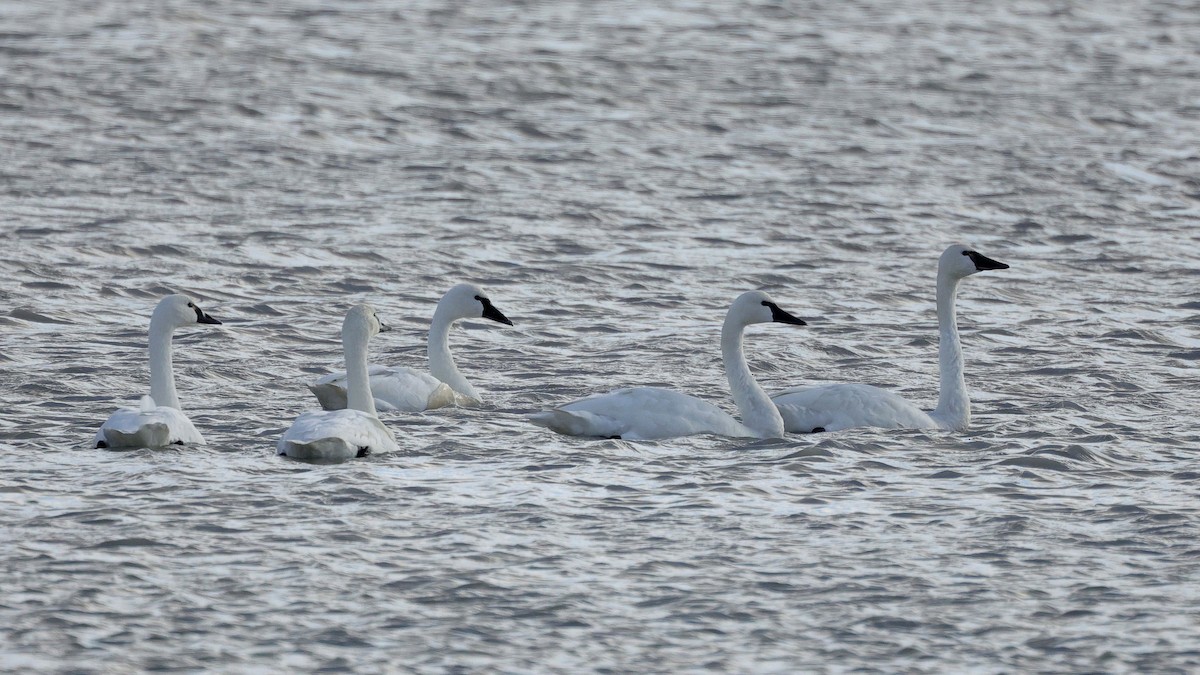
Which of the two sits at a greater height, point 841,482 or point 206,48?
point 206,48

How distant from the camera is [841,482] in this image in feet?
35.8

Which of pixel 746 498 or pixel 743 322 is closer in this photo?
pixel 746 498

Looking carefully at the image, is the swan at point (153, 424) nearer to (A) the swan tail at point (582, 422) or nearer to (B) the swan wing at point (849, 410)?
(A) the swan tail at point (582, 422)

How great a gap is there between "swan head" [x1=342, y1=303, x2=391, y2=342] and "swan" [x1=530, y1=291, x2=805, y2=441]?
123cm

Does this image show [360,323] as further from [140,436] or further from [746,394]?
[746,394]

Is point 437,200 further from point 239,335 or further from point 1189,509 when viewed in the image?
point 1189,509

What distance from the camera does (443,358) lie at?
13.4 m

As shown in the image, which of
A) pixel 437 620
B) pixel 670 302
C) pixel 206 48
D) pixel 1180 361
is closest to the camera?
pixel 437 620

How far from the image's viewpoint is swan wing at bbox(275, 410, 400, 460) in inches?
432

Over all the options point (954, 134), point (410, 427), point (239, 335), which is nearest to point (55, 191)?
point (239, 335)

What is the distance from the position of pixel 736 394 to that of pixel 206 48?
62.9 ft

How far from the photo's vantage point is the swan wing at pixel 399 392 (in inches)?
496

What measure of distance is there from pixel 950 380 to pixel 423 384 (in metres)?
3.28

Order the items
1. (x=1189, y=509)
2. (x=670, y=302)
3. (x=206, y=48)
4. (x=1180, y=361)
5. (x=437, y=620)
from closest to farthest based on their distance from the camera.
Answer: (x=437, y=620) → (x=1189, y=509) → (x=1180, y=361) → (x=670, y=302) → (x=206, y=48)
